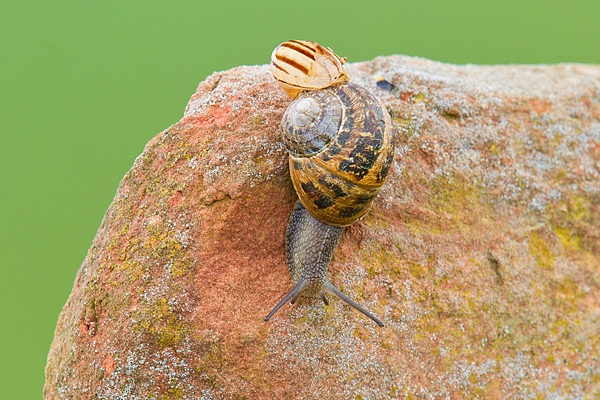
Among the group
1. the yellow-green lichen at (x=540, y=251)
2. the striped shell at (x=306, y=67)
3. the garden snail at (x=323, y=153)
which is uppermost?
the striped shell at (x=306, y=67)

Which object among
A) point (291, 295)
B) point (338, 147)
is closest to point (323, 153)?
point (338, 147)

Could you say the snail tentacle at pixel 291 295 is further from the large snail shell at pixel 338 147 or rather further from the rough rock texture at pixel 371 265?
the large snail shell at pixel 338 147

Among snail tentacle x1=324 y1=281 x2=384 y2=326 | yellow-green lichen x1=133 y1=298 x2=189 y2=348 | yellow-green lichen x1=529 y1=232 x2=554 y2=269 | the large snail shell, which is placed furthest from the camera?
yellow-green lichen x1=529 y1=232 x2=554 y2=269

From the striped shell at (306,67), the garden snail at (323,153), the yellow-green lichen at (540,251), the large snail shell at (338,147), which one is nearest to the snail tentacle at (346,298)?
the garden snail at (323,153)

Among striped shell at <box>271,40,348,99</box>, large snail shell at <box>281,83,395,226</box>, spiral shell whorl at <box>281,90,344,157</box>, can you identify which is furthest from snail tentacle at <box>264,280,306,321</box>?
striped shell at <box>271,40,348,99</box>

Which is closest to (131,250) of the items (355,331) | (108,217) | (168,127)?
(108,217)

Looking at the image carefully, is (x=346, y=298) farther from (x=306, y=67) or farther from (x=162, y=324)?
(x=306, y=67)

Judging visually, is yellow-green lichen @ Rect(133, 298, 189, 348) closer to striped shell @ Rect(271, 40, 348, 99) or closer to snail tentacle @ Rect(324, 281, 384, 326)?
snail tentacle @ Rect(324, 281, 384, 326)
